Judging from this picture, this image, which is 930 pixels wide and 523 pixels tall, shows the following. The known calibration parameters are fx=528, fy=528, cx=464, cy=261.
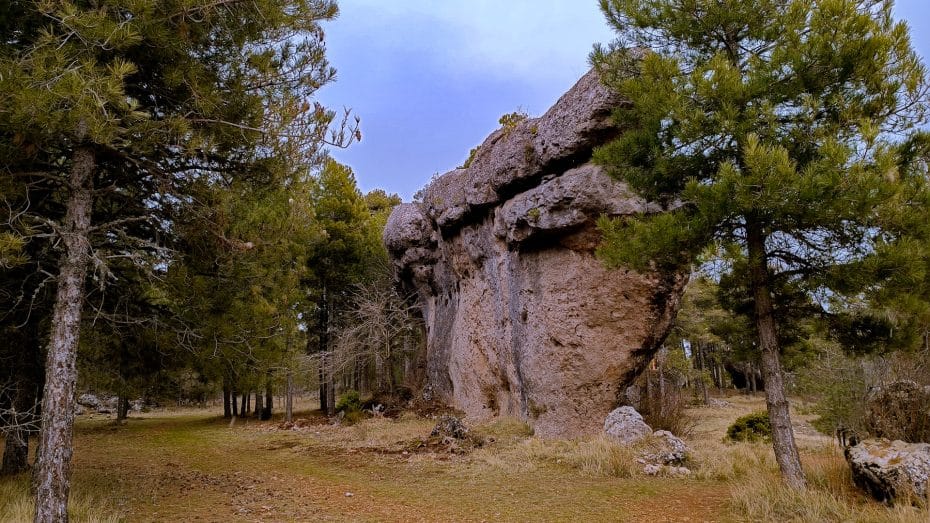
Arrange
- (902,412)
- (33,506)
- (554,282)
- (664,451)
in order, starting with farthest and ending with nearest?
(554,282) < (664,451) < (902,412) < (33,506)

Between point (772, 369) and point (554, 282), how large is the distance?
6.00 m

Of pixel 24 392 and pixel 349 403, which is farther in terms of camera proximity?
pixel 349 403

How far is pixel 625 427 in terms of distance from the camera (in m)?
9.70

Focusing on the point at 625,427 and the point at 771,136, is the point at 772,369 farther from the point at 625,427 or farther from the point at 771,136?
the point at 625,427

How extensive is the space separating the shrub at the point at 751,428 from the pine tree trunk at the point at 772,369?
5837 mm

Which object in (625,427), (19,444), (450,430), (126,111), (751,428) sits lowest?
(751,428)

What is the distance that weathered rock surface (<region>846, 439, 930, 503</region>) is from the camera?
16.1ft

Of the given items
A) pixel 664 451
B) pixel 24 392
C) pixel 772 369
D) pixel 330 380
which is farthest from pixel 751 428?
pixel 24 392

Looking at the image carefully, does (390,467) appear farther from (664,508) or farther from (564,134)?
(564,134)

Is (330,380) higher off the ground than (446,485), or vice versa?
(330,380)

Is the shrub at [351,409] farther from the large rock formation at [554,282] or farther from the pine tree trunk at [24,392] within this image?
the pine tree trunk at [24,392]

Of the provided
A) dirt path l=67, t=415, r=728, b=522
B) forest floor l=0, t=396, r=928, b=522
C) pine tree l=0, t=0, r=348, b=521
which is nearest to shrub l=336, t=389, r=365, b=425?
forest floor l=0, t=396, r=928, b=522

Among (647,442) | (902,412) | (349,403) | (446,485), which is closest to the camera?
(902,412)

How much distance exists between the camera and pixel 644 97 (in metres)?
6.19
